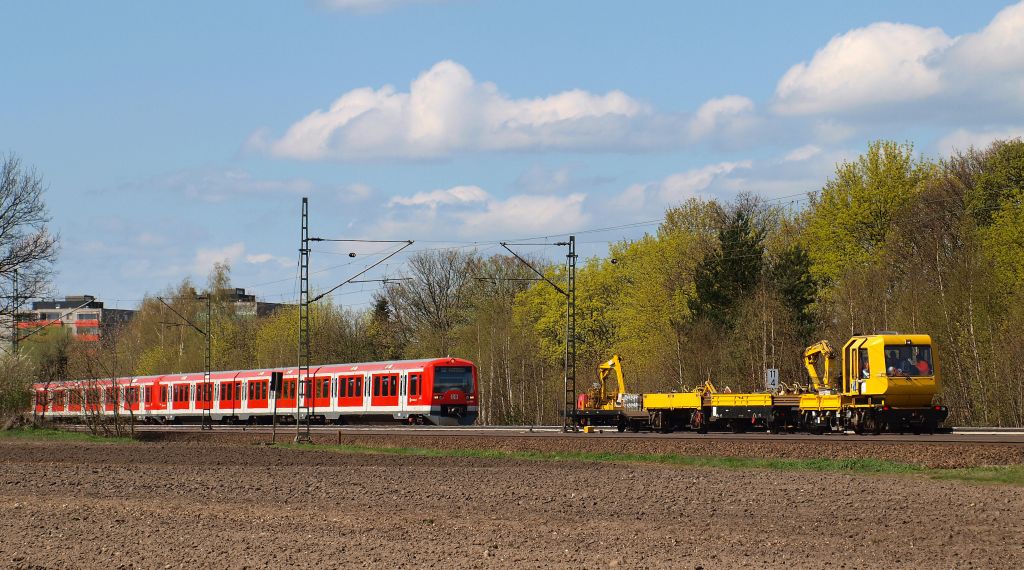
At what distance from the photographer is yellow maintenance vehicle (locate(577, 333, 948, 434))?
122 ft

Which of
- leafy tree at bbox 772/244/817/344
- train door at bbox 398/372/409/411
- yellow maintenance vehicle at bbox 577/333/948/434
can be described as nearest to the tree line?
leafy tree at bbox 772/244/817/344

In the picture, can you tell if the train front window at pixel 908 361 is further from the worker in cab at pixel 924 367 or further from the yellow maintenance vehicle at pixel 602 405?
the yellow maintenance vehicle at pixel 602 405

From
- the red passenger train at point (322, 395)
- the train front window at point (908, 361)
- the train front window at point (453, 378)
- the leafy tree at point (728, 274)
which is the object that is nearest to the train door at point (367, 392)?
the red passenger train at point (322, 395)

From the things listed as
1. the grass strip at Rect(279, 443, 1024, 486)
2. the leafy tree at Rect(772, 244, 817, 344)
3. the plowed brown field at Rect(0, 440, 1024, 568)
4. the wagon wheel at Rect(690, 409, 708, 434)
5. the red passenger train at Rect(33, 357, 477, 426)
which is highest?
the leafy tree at Rect(772, 244, 817, 344)

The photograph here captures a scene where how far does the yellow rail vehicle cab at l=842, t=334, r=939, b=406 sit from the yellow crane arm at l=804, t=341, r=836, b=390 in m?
3.00

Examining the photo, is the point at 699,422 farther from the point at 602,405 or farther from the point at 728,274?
the point at 728,274

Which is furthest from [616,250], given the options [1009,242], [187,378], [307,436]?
[307,436]

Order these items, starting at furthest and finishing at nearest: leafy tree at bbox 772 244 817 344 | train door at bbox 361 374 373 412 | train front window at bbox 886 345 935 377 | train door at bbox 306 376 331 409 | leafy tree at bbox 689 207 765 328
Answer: leafy tree at bbox 689 207 765 328, leafy tree at bbox 772 244 817 344, train door at bbox 306 376 331 409, train door at bbox 361 374 373 412, train front window at bbox 886 345 935 377

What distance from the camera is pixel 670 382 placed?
7181cm

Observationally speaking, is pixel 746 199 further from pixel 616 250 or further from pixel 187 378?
pixel 187 378

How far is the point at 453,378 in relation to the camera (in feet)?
185

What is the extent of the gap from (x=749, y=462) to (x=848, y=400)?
982cm

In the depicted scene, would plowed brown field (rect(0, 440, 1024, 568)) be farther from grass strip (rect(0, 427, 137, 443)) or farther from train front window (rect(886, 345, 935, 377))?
grass strip (rect(0, 427, 137, 443))

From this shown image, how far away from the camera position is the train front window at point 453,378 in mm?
55656
